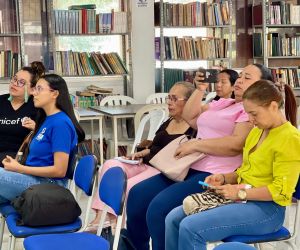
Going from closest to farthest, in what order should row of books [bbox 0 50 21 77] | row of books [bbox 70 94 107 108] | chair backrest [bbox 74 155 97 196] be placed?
1. chair backrest [bbox 74 155 97 196]
2. row of books [bbox 0 50 21 77]
3. row of books [bbox 70 94 107 108]

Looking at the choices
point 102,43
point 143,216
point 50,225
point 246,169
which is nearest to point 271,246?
point 143,216

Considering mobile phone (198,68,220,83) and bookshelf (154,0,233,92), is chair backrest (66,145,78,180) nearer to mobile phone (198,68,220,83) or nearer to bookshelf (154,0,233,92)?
mobile phone (198,68,220,83)

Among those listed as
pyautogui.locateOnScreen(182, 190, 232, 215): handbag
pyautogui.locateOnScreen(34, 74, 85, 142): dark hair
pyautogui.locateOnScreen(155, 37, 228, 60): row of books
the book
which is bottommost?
pyautogui.locateOnScreen(182, 190, 232, 215): handbag

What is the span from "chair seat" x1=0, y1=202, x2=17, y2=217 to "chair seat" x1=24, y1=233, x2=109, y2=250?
529mm

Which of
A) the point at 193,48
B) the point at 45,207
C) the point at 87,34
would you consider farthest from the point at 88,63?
the point at 45,207

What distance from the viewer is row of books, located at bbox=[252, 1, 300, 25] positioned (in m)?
7.07

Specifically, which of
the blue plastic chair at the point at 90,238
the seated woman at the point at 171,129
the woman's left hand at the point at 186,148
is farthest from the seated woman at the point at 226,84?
the blue plastic chair at the point at 90,238

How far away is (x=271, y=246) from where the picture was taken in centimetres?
380

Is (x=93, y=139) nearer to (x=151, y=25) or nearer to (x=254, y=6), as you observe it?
(x=151, y=25)

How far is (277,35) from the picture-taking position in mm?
7152

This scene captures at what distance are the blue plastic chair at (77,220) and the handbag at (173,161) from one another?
458 mm

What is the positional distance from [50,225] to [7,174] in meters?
0.50

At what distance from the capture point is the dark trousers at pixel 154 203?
301cm

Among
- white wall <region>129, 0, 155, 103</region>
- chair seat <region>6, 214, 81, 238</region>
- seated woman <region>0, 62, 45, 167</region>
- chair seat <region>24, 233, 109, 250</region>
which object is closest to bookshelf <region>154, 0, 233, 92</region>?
white wall <region>129, 0, 155, 103</region>
